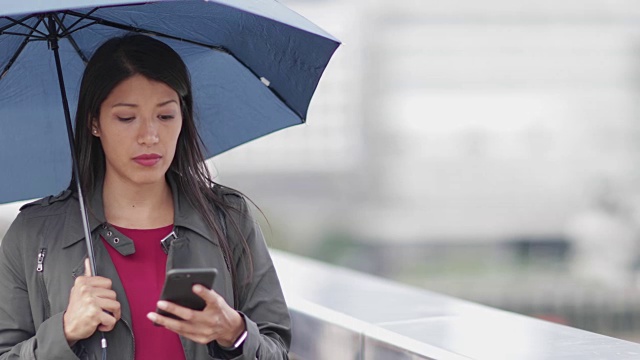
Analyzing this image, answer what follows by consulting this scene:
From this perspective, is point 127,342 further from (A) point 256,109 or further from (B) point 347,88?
(B) point 347,88

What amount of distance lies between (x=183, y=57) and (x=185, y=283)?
0.86 m

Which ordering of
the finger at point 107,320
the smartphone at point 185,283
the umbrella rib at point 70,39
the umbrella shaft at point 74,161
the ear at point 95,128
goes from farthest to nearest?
the umbrella rib at point 70,39
the ear at point 95,128
the umbrella shaft at point 74,161
the finger at point 107,320
the smartphone at point 185,283

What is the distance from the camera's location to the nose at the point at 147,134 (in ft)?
6.36

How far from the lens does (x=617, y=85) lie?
74.8 ft

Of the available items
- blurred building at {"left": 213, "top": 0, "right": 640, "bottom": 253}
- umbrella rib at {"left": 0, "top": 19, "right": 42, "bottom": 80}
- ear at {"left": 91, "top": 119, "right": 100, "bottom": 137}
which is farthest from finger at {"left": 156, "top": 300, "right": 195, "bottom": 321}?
blurred building at {"left": 213, "top": 0, "right": 640, "bottom": 253}

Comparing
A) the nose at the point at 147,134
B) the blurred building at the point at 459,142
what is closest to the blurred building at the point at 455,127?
the blurred building at the point at 459,142

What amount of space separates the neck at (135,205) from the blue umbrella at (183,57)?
6.6 inches

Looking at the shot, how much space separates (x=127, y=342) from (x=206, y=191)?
0.37 metres

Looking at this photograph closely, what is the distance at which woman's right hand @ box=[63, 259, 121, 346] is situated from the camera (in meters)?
1.81

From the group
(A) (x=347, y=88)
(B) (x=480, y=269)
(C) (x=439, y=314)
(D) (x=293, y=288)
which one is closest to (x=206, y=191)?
(C) (x=439, y=314)

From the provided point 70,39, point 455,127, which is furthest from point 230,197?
point 455,127

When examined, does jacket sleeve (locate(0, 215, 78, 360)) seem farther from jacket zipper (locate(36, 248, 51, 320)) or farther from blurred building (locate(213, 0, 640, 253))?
blurred building (locate(213, 0, 640, 253))

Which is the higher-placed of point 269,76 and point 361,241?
point 269,76

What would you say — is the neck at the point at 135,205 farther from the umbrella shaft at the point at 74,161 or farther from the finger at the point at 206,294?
the finger at the point at 206,294
